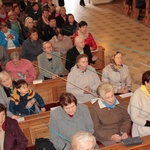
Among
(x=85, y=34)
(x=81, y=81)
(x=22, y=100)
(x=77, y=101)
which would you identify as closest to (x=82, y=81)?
(x=81, y=81)

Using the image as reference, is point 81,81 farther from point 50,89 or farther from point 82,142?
point 82,142

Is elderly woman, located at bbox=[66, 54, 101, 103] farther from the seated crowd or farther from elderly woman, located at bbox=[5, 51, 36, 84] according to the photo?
elderly woman, located at bbox=[5, 51, 36, 84]

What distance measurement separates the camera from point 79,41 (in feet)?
15.0

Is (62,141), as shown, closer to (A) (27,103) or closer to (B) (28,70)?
(A) (27,103)

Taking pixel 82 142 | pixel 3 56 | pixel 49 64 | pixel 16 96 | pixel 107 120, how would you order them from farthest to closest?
pixel 3 56
pixel 49 64
pixel 16 96
pixel 107 120
pixel 82 142

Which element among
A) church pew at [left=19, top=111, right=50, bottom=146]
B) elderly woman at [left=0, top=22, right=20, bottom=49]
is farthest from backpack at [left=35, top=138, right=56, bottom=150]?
elderly woman at [left=0, top=22, right=20, bottom=49]

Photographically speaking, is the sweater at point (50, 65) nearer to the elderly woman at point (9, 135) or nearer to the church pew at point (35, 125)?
the church pew at point (35, 125)

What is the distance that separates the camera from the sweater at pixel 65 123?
2.91m

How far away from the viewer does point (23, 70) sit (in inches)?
177

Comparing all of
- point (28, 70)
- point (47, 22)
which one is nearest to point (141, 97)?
point (28, 70)

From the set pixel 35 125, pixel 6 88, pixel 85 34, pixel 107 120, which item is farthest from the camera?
pixel 85 34

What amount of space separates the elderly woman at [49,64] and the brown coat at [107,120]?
1.67 meters

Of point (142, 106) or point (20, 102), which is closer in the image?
point (142, 106)

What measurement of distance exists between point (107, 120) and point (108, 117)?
0.04 m
